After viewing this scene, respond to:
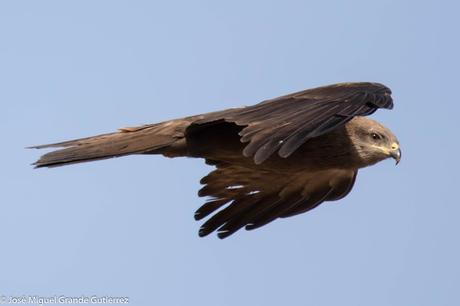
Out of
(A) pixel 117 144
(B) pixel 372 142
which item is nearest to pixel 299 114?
(B) pixel 372 142

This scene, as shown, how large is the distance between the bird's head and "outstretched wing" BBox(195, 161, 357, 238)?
0.73 m

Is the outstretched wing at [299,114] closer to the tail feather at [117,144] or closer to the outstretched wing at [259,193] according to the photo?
the tail feather at [117,144]

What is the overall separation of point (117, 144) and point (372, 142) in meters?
2.15

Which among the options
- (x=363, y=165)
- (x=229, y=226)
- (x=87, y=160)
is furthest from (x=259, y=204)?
(x=87, y=160)

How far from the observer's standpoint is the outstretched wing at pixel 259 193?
Result: 12250 mm

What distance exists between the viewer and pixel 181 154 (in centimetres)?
1139

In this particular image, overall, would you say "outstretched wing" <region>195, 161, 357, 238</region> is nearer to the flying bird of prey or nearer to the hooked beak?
the flying bird of prey

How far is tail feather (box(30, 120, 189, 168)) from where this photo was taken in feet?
35.2

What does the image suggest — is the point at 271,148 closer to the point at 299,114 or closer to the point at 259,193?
the point at 299,114

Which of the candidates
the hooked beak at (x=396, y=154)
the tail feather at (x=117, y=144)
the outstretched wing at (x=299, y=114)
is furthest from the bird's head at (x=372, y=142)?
the tail feather at (x=117, y=144)

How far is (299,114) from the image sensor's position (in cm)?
1027

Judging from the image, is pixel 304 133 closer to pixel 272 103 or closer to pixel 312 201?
pixel 272 103

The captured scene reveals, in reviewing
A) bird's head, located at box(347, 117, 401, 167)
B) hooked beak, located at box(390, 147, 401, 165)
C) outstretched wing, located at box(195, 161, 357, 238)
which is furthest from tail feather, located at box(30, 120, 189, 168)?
hooked beak, located at box(390, 147, 401, 165)

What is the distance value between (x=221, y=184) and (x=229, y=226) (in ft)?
1.34
